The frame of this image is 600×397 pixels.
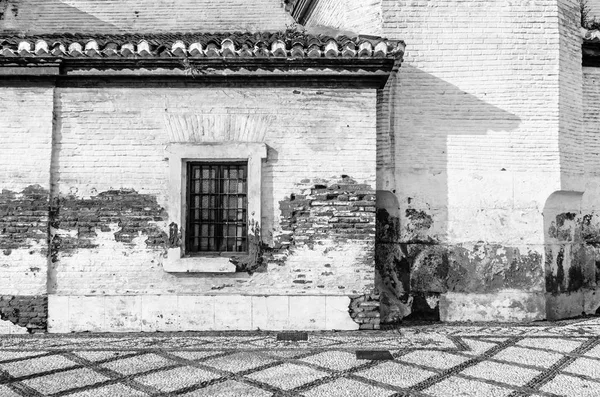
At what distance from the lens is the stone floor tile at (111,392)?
3918 millimetres

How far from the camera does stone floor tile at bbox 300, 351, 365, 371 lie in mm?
4633

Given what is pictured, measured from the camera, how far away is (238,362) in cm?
476

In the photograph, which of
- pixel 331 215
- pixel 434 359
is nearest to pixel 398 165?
pixel 331 215

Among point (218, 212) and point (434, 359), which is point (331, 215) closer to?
point (218, 212)

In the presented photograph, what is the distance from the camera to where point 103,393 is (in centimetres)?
396

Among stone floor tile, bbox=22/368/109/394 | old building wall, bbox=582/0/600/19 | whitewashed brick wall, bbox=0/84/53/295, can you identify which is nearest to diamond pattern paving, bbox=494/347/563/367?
stone floor tile, bbox=22/368/109/394

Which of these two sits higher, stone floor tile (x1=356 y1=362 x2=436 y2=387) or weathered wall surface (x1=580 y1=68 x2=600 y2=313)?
weathered wall surface (x1=580 y1=68 x2=600 y2=313)

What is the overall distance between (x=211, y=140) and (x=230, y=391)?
3.40m

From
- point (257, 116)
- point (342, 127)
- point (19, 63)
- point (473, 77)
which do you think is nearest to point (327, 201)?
point (342, 127)

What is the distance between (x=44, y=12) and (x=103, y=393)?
877cm

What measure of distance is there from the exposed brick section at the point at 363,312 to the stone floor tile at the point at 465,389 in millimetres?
1925

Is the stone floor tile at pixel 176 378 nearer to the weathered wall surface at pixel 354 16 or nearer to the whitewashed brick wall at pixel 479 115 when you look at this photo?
the whitewashed brick wall at pixel 479 115

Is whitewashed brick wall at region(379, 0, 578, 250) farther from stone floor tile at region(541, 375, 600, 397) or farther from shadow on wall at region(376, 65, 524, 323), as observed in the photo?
stone floor tile at region(541, 375, 600, 397)

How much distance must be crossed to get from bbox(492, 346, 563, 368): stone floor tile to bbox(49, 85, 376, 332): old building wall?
180 cm
